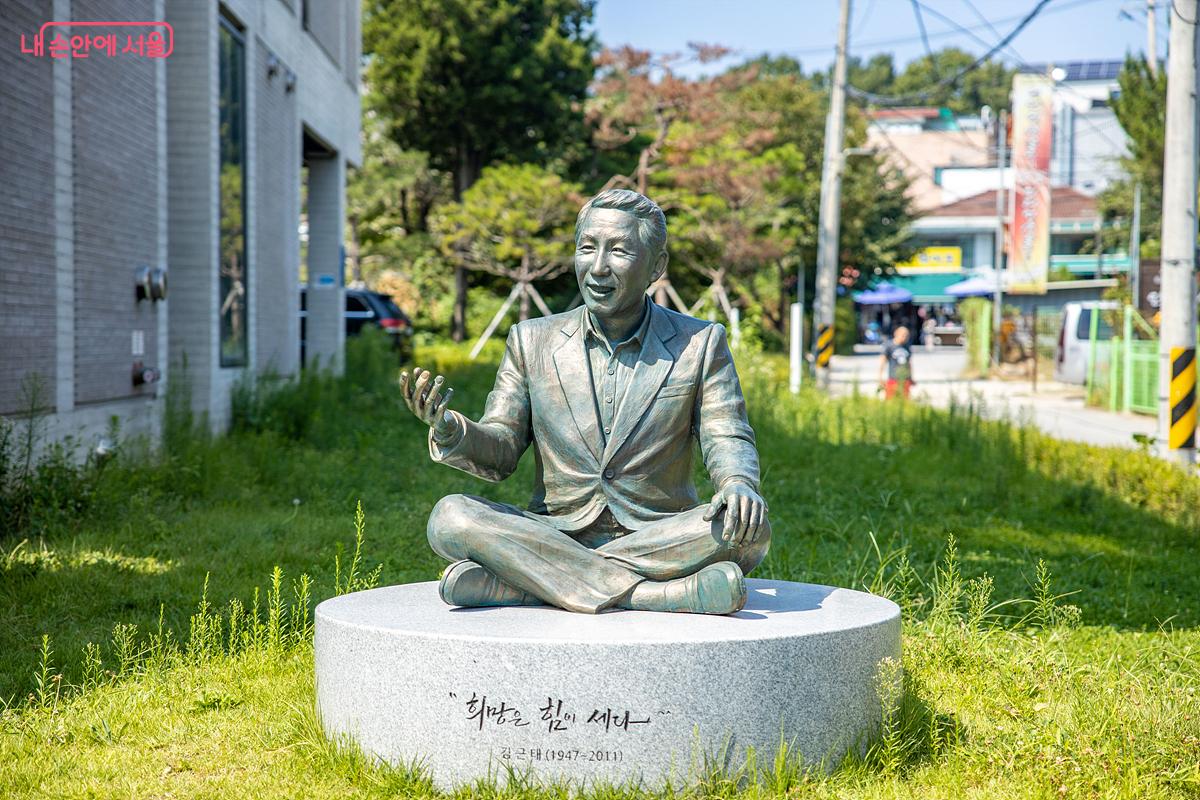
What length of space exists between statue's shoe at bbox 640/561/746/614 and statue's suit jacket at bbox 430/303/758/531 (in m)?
0.32

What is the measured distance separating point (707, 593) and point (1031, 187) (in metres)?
33.8

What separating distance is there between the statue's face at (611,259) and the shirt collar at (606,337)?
0.14 m

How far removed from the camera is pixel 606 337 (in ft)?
15.6

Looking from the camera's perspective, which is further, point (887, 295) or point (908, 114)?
point (908, 114)

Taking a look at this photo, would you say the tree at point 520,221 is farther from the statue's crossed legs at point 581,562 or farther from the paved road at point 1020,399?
the statue's crossed legs at point 581,562

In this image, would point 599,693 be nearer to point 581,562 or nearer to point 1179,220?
point 581,562

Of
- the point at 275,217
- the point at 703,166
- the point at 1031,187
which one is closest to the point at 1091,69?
the point at 1031,187

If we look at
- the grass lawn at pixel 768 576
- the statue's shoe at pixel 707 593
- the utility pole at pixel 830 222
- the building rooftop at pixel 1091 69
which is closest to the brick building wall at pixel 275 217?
the grass lawn at pixel 768 576

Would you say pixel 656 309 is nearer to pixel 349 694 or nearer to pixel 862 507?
pixel 349 694

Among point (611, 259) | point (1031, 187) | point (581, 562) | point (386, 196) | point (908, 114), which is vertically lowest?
point (581, 562)

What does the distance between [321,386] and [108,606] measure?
294 inches

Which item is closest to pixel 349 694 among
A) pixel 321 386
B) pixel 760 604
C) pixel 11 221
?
pixel 760 604

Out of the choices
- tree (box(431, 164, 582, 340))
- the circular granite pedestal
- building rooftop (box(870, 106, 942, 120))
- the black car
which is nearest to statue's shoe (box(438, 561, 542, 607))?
the circular granite pedestal

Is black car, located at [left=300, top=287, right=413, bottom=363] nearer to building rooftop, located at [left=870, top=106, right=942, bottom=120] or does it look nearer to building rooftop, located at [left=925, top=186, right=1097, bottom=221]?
building rooftop, located at [left=925, top=186, right=1097, bottom=221]
